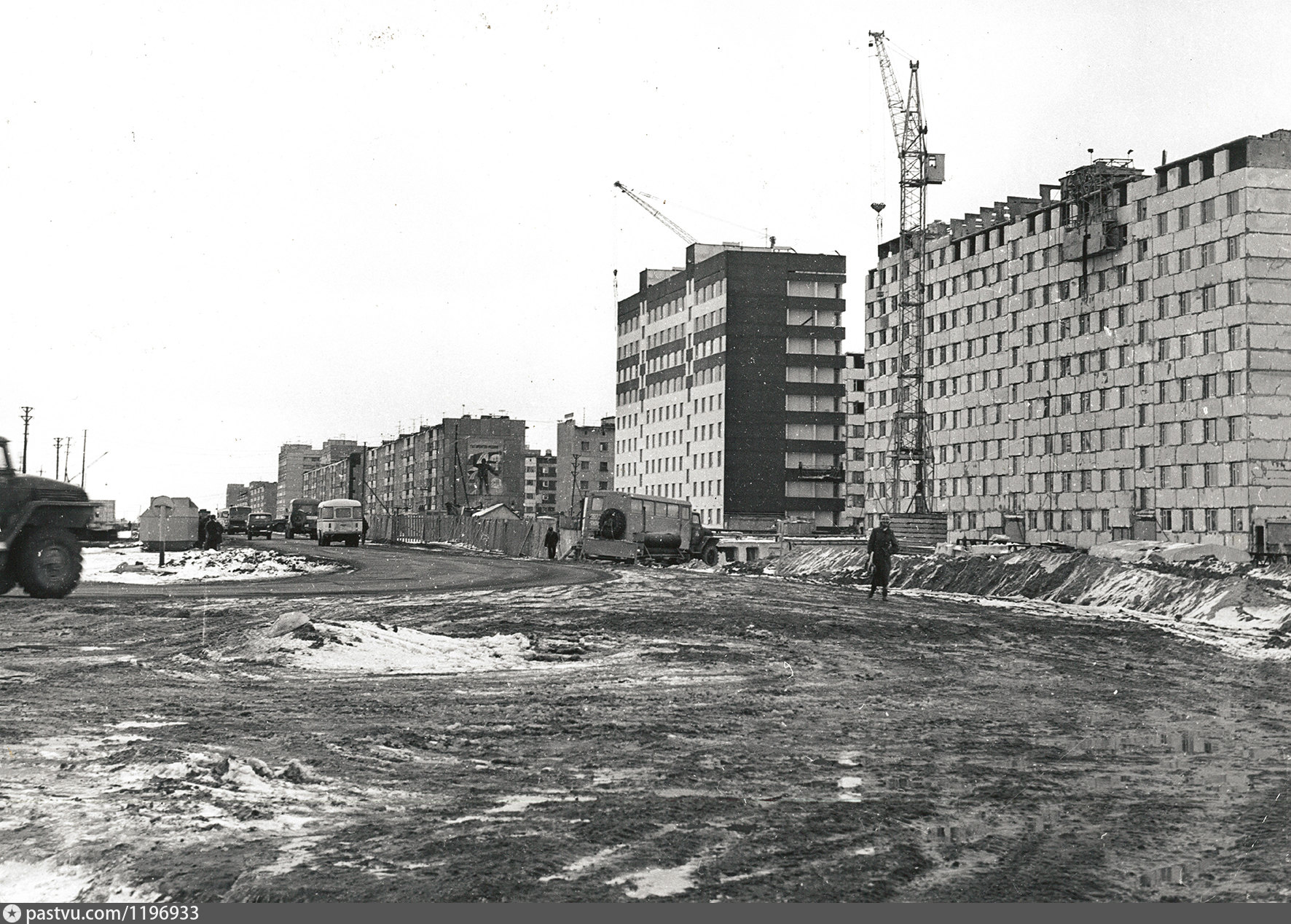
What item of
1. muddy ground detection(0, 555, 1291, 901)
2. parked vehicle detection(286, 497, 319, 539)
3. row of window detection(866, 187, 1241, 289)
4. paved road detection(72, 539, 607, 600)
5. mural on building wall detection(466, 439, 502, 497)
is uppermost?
row of window detection(866, 187, 1241, 289)

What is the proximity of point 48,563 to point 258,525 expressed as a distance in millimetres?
80939

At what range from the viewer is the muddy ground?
20.9ft

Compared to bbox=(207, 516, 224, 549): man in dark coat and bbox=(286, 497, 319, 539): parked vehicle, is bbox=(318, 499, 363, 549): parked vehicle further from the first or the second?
bbox=(207, 516, 224, 549): man in dark coat

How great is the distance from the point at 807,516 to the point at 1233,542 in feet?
176

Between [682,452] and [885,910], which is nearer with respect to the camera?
[885,910]

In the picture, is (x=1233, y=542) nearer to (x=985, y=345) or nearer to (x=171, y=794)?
(x=985, y=345)

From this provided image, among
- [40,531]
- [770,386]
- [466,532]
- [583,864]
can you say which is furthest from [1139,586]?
[770,386]

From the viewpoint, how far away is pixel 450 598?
27859mm

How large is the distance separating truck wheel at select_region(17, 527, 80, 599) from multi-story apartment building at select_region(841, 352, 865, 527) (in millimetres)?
111004

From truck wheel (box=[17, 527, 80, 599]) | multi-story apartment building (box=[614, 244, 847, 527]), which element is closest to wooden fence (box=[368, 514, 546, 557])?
multi-story apartment building (box=[614, 244, 847, 527])

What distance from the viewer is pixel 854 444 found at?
13825 cm

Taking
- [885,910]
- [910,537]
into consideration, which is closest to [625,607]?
[885,910]

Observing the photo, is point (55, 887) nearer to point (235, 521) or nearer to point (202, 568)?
point (202, 568)

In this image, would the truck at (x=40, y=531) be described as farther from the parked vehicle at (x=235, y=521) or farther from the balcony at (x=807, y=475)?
the balcony at (x=807, y=475)
